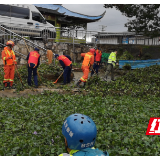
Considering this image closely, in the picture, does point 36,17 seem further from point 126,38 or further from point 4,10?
point 126,38

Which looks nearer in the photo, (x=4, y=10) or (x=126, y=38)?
(x=4, y=10)

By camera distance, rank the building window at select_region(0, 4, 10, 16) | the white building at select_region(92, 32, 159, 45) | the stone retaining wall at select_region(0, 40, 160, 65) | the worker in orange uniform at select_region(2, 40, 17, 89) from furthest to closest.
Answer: the white building at select_region(92, 32, 159, 45) < the building window at select_region(0, 4, 10, 16) < the stone retaining wall at select_region(0, 40, 160, 65) < the worker in orange uniform at select_region(2, 40, 17, 89)

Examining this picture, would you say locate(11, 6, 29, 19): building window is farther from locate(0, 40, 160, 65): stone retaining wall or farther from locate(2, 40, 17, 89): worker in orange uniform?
locate(2, 40, 17, 89): worker in orange uniform

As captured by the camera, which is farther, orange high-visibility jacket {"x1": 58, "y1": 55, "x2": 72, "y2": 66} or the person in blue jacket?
orange high-visibility jacket {"x1": 58, "y1": 55, "x2": 72, "y2": 66}

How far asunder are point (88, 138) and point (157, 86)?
831 cm

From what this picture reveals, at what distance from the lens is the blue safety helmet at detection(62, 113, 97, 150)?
7.81ft

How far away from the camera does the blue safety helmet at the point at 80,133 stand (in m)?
2.38

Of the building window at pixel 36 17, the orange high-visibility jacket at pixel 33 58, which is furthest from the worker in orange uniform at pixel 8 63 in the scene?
the building window at pixel 36 17

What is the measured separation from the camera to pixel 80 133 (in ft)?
7.88

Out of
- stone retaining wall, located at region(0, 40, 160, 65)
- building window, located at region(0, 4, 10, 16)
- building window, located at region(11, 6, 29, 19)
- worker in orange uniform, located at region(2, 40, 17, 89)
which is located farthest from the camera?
building window, located at region(11, 6, 29, 19)

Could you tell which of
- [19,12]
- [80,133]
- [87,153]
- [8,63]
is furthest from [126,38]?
[87,153]

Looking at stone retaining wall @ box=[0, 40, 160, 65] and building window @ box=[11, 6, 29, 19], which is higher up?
building window @ box=[11, 6, 29, 19]

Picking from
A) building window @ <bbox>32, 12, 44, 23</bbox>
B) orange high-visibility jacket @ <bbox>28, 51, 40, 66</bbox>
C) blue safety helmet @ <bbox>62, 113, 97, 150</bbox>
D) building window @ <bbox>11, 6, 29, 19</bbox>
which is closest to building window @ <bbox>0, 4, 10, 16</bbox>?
building window @ <bbox>11, 6, 29, 19</bbox>

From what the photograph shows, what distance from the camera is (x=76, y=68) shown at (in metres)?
15.1
